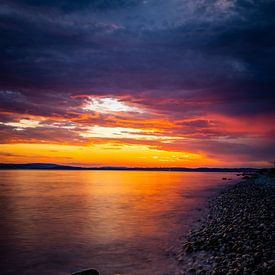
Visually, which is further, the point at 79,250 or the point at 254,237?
the point at 79,250

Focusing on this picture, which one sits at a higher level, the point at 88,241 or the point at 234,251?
the point at 234,251

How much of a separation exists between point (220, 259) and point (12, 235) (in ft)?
44.4

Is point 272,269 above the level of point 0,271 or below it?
above

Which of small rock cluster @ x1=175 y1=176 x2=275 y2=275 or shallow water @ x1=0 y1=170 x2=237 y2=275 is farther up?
small rock cluster @ x1=175 y1=176 x2=275 y2=275

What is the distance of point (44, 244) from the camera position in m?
16.0

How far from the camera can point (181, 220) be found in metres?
22.9

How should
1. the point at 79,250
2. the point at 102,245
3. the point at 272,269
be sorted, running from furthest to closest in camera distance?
the point at 102,245 < the point at 79,250 < the point at 272,269

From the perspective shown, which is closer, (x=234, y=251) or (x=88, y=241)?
(x=234, y=251)

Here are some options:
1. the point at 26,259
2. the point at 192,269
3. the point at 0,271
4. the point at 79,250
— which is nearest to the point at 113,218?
the point at 79,250

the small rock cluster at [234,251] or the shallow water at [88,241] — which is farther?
the shallow water at [88,241]

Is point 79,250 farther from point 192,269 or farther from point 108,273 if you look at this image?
point 192,269

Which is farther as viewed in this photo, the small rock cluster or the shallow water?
the shallow water

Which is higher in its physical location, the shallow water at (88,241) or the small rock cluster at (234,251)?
the small rock cluster at (234,251)

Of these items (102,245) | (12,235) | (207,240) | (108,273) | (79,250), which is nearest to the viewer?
(108,273)
